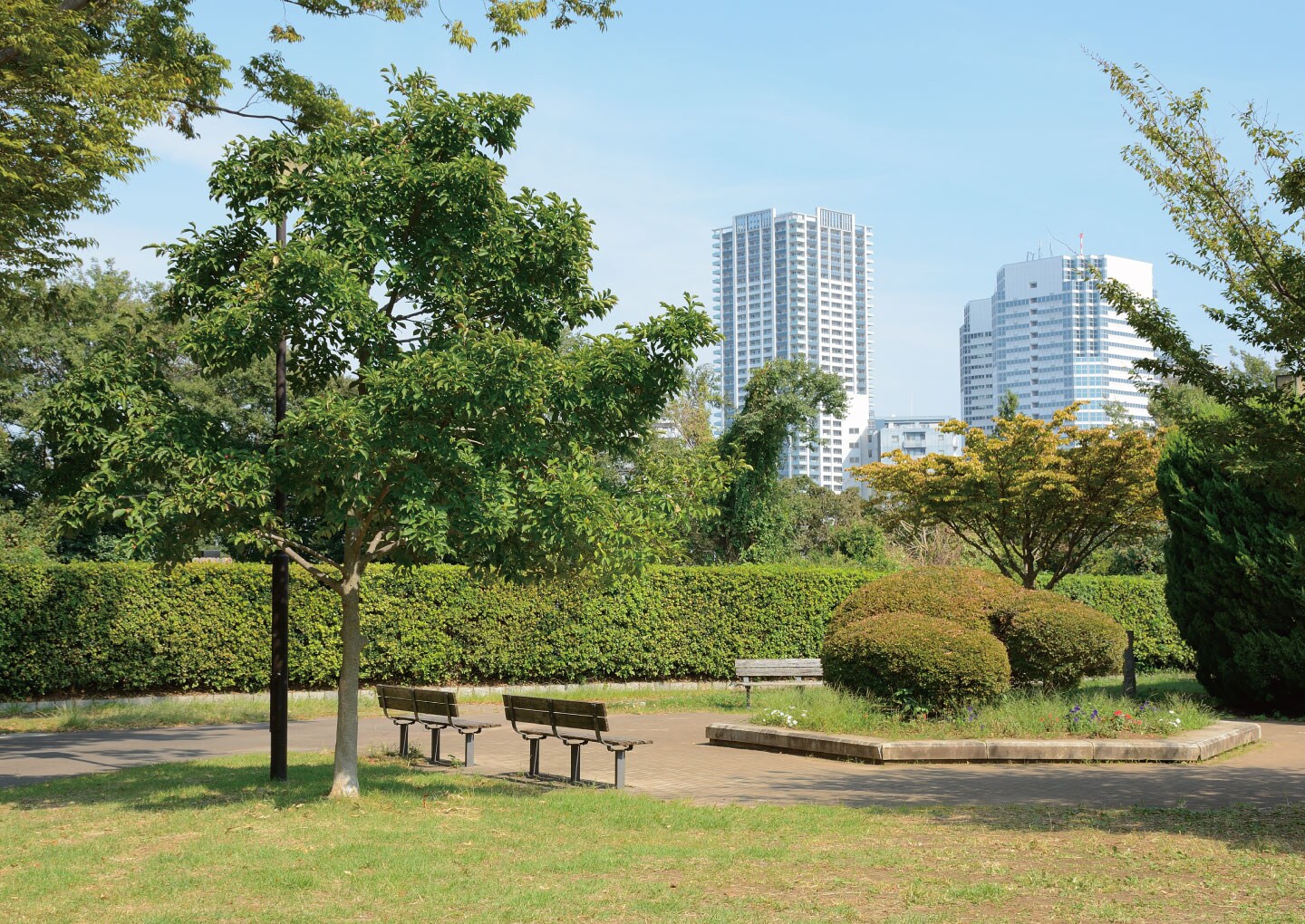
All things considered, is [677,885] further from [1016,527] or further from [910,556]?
[910,556]

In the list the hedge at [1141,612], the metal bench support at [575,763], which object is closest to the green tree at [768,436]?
the hedge at [1141,612]

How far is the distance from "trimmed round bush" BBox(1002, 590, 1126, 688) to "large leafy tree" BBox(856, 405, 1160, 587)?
786cm

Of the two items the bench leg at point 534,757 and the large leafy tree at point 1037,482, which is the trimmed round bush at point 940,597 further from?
the large leafy tree at point 1037,482

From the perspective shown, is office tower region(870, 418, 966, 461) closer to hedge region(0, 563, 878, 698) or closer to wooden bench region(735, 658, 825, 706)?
hedge region(0, 563, 878, 698)

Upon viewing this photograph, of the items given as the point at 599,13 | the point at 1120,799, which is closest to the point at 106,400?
the point at 599,13

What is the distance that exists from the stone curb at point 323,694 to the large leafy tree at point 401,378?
11.2m

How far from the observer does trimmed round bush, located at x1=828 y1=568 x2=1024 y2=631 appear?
1520 centimetres

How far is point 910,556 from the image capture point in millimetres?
36125

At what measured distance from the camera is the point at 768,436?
33.0 m

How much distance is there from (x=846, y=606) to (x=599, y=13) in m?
8.77

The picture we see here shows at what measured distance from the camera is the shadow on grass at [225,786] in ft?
33.4

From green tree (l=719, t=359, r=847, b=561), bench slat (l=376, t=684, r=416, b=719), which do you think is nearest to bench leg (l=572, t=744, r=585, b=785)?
bench slat (l=376, t=684, r=416, b=719)

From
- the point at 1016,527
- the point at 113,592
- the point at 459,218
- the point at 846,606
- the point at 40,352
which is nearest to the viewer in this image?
the point at 459,218

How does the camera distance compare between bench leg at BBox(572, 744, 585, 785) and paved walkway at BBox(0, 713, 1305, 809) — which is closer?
paved walkway at BBox(0, 713, 1305, 809)
